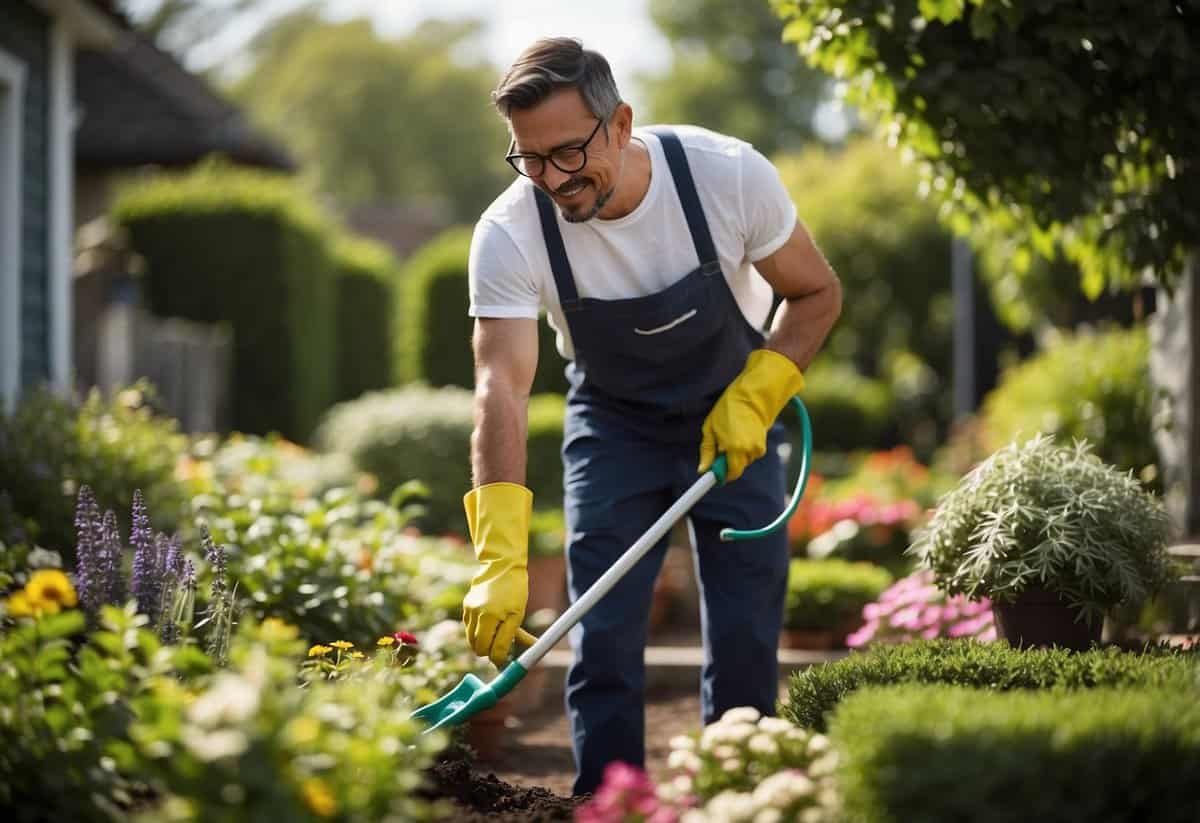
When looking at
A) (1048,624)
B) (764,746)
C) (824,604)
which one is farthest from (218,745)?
(824,604)

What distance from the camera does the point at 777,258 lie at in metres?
3.15

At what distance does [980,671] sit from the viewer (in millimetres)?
2508

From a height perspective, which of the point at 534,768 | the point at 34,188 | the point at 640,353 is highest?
the point at 34,188

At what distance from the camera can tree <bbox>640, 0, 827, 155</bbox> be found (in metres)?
35.3

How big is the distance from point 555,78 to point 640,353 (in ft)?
2.14

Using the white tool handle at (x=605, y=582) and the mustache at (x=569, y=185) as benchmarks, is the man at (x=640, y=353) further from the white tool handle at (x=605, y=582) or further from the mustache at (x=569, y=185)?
the white tool handle at (x=605, y=582)

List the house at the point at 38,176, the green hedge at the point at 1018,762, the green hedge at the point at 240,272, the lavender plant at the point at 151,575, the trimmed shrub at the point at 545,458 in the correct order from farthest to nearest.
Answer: the green hedge at the point at 240,272
the trimmed shrub at the point at 545,458
the house at the point at 38,176
the lavender plant at the point at 151,575
the green hedge at the point at 1018,762

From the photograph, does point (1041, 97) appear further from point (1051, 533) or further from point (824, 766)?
point (824, 766)

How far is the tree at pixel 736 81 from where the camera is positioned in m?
35.3

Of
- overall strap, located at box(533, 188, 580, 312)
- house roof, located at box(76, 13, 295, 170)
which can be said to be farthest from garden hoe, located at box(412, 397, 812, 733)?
house roof, located at box(76, 13, 295, 170)

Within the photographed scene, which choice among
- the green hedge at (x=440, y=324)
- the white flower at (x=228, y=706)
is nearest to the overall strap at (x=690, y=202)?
the white flower at (x=228, y=706)

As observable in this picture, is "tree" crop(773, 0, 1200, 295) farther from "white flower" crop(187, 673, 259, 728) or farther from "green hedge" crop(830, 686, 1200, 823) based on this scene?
"white flower" crop(187, 673, 259, 728)

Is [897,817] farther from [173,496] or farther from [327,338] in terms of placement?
[327,338]

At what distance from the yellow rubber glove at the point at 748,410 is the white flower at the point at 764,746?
2.60 ft
